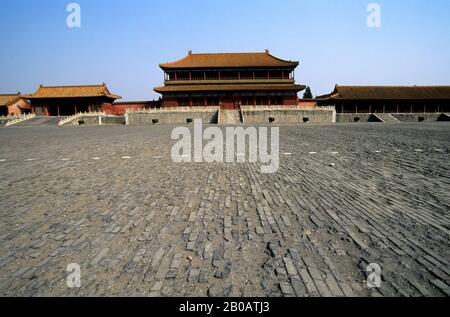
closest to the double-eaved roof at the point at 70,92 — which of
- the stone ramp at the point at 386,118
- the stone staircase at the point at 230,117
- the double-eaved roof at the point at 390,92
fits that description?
the stone staircase at the point at 230,117

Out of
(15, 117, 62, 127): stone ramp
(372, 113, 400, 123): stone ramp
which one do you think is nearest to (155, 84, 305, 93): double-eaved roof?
(372, 113, 400, 123): stone ramp

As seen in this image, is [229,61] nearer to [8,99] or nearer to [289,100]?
[289,100]

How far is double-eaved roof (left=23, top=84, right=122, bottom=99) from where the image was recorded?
43.5m

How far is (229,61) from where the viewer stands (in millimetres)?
45219

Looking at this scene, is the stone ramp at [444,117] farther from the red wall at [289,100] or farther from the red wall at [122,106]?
the red wall at [122,106]

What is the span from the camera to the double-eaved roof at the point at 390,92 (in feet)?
135

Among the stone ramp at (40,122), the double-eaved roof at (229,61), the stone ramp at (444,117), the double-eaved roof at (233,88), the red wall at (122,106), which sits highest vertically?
the double-eaved roof at (229,61)

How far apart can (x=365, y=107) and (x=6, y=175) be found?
4559 centimetres

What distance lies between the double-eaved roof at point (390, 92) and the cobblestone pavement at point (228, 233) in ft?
128

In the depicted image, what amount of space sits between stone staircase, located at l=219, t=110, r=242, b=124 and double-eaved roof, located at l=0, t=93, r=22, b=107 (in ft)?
126

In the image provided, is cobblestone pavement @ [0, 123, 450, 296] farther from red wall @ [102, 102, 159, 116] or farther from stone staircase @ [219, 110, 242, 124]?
red wall @ [102, 102, 159, 116]

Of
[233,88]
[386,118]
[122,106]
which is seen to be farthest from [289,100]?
[122,106]
